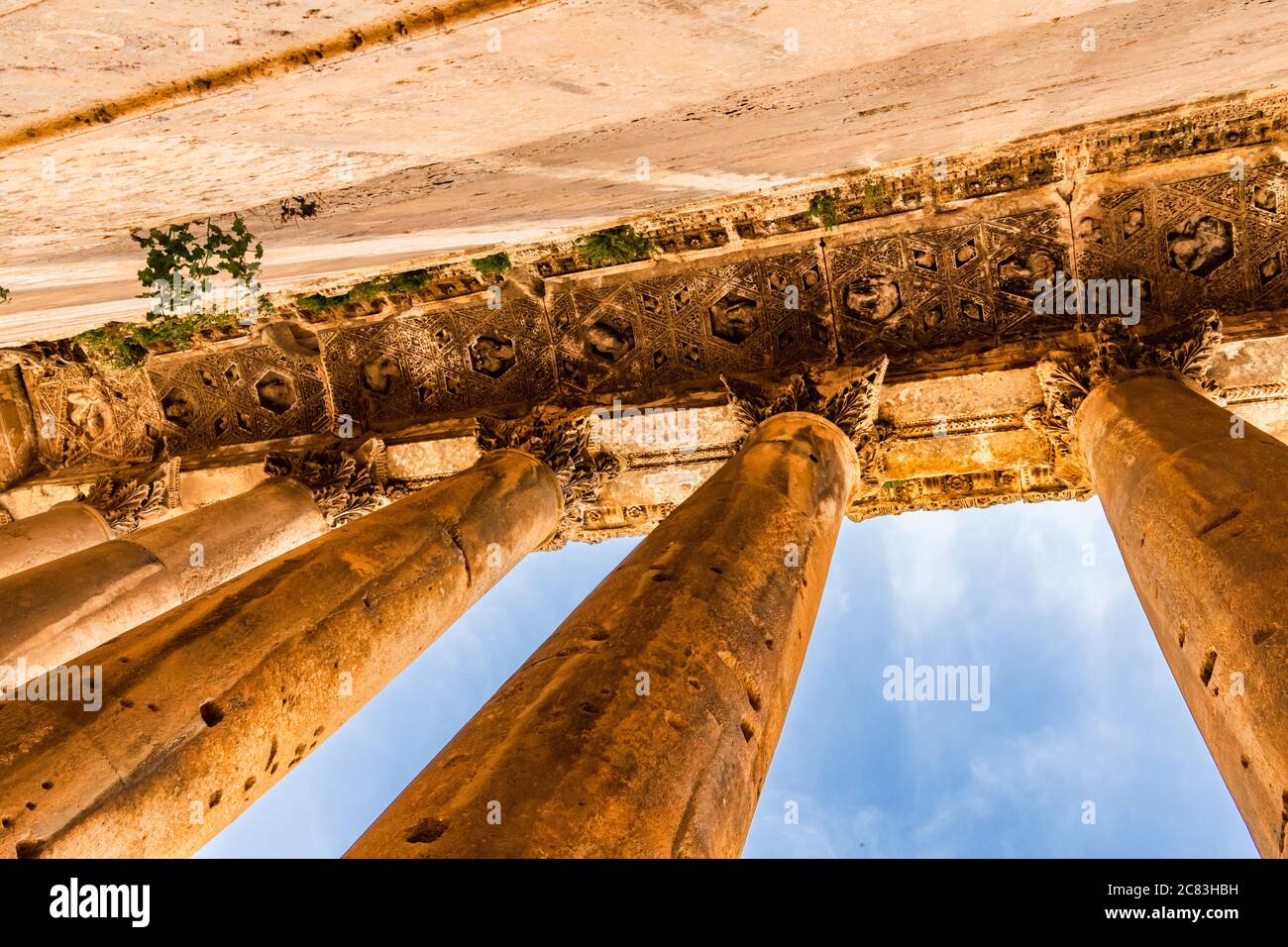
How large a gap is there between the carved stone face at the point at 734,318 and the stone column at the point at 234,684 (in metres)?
3.59

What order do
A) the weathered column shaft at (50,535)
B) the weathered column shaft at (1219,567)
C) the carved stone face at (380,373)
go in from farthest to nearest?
the carved stone face at (380,373) → the weathered column shaft at (50,535) → the weathered column shaft at (1219,567)

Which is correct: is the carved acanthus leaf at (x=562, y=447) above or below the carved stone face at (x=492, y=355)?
below

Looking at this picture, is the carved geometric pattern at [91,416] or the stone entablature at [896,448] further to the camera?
the carved geometric pattern at [91,416]

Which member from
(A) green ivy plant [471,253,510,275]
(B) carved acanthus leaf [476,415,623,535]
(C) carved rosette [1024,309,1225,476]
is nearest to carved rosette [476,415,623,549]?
(B) carved acanthus leaf [476,415,623,535]

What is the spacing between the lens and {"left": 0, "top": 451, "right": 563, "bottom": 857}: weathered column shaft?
3957 mm

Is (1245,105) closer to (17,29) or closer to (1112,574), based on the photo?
(17,29)

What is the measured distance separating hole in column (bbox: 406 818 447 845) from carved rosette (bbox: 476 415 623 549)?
604cm

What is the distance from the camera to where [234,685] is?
4.93m

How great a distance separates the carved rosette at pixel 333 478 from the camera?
964 cm

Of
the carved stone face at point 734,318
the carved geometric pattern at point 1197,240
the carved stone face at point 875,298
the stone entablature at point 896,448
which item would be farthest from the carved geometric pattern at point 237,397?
the carved geometric pattern at point 1197,240

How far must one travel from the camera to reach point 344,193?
6.39 metres

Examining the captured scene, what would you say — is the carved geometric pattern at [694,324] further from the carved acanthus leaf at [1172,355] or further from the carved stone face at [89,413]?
the carved stone face at [89,413]

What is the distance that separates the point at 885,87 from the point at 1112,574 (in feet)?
119

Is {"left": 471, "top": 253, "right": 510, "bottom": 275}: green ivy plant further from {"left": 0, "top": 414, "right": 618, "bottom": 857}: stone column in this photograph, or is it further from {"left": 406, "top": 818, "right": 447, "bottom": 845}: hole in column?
{"left": 406, "top": 818, "right": 447, "bottom": 845}: hole in column
